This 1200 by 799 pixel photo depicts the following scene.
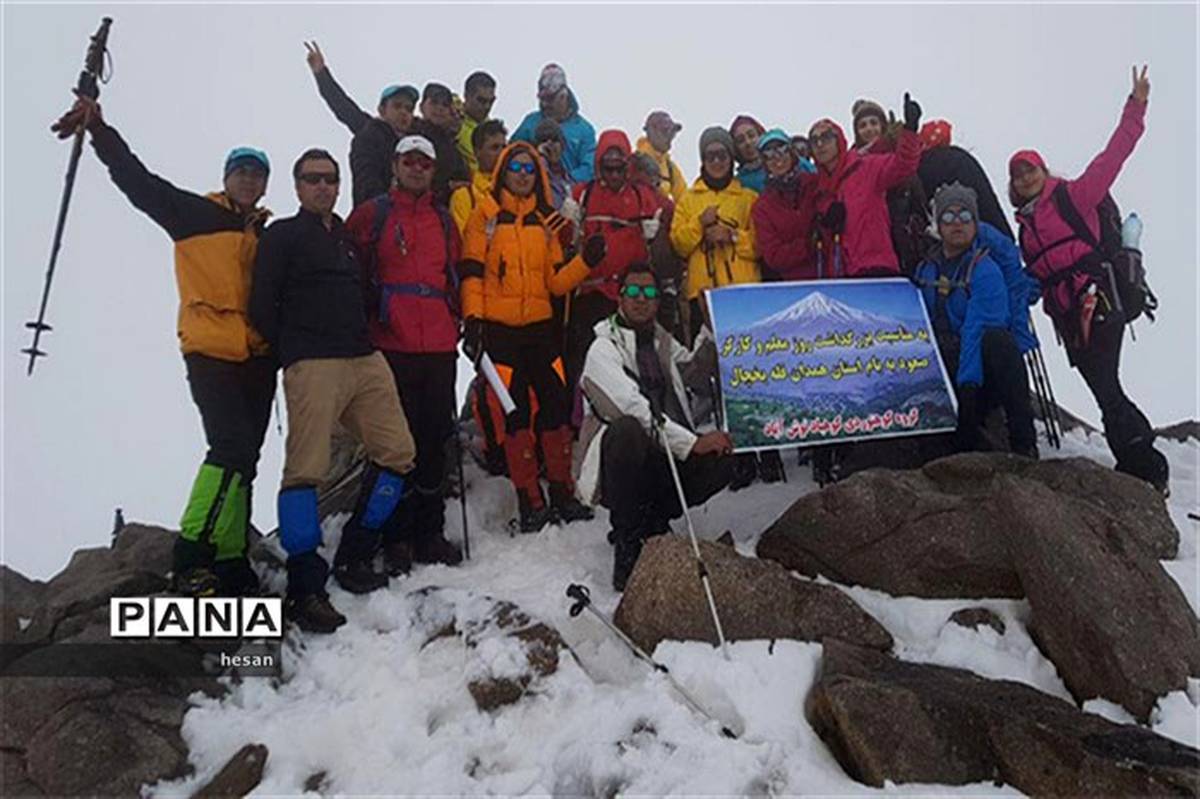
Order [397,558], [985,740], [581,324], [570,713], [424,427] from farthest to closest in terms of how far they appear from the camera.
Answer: [581,324] < [424,427] < [397,558] < [570,713] < [985,740]

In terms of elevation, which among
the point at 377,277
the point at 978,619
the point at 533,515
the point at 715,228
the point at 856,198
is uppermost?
the point at 856,198

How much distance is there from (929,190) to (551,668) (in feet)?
21.7

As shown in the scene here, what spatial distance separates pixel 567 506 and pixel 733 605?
9.56 feet

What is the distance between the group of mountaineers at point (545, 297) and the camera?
6.12 metres

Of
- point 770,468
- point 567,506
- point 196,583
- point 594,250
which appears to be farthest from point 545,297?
point 196,583

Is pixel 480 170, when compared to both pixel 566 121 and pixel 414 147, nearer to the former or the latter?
pixel 566 121

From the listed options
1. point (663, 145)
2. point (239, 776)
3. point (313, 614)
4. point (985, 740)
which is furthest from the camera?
point (663, 145)

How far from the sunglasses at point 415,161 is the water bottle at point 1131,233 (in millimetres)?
6618

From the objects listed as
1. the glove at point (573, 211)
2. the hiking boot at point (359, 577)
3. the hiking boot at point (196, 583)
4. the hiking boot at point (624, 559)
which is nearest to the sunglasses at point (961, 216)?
the glove at point (573, 211)

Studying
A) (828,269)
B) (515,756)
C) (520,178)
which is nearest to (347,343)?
(520,178)

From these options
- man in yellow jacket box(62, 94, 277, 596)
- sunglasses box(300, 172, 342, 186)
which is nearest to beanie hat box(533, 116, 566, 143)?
sunglasses box(300, 172, 342, 186)

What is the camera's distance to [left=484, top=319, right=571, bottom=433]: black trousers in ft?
25.1

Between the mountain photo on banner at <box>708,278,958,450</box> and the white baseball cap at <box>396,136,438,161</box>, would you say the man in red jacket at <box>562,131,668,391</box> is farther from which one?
the white baseball cap at <box>396,136,438,161</box>

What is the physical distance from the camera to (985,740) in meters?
4.00
